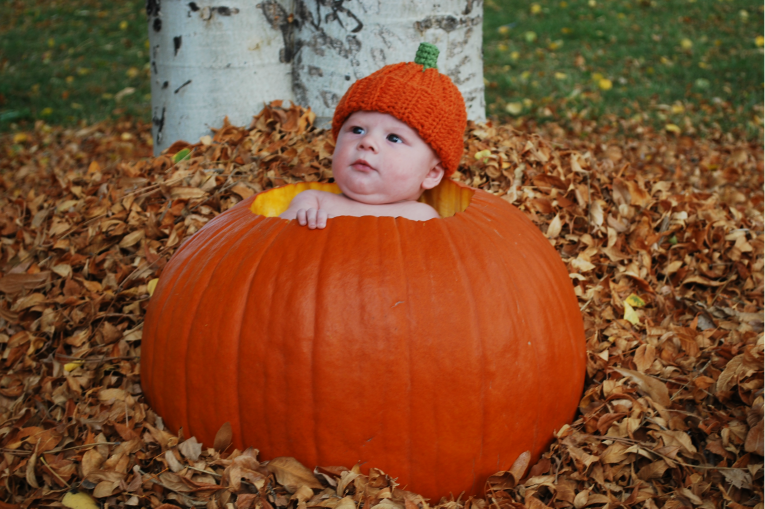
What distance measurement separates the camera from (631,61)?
7.91 m

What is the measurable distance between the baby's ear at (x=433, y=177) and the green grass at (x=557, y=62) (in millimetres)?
4427

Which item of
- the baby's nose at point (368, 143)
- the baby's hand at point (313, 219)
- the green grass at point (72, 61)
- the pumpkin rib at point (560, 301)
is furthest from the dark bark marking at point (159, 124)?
the green grass at point (72, 61)

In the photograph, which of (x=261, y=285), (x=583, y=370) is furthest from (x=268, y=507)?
(x=583, y=370)

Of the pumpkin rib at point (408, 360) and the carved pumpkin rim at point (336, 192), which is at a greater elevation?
the carved pumpkin rim at point (336, 192)

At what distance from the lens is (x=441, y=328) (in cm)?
182

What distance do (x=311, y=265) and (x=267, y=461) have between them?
64cm

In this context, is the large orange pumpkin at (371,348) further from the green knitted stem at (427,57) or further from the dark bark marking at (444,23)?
the dark bark marking at (444,23)

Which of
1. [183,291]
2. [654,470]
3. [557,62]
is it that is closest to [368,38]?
[183,291]

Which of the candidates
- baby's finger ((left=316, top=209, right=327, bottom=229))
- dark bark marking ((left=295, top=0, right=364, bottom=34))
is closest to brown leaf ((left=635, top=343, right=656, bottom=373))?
baby's finger ((left=316, top=209, right=327, bottom=229))

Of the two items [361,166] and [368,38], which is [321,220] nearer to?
[361,166]

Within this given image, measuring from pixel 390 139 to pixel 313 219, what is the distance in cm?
50

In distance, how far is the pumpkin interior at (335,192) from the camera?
2.40m

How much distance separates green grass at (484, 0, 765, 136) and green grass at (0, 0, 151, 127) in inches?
194

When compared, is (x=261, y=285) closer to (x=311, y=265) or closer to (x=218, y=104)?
(x=311, y=265)
